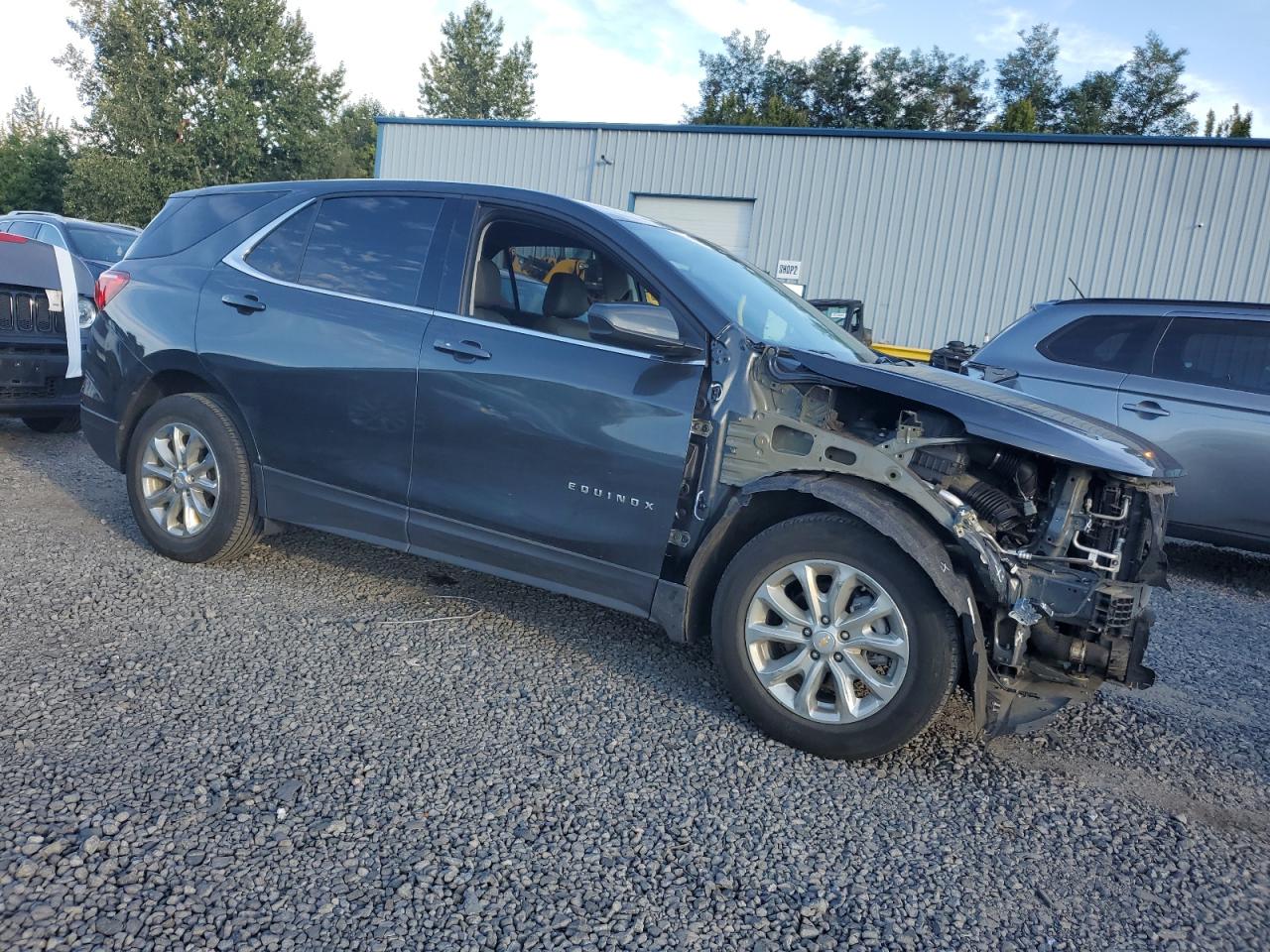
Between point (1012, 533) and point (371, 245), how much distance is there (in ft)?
9.35

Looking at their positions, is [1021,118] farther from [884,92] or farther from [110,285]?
[110,285]

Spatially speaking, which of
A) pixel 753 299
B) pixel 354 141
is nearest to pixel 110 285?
pixel 753 299

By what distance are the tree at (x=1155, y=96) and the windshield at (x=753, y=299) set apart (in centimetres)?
5705

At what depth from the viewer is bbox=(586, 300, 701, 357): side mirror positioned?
10.9 feet

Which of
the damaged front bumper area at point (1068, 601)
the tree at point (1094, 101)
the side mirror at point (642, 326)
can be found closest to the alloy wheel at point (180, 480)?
the side mirror at point (642, 326)

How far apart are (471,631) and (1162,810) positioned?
259 cm

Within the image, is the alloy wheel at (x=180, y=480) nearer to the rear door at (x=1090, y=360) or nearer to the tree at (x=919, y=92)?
the rear door at (x=1090, y=360)

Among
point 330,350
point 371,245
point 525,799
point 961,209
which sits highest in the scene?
point 961,209

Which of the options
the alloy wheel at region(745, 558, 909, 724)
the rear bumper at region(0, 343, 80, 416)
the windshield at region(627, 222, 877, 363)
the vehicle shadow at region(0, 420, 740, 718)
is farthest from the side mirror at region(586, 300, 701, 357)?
the rear bumper at region(0, 343, 80, 416)

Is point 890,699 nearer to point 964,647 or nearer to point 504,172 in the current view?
point 964,647

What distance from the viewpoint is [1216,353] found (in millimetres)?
5902

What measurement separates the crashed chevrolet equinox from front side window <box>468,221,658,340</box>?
10mm

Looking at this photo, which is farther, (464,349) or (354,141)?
(354,141)

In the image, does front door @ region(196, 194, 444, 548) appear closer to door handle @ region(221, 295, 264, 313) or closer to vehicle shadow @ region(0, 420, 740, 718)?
door handle @ region(221, 295, 264, 313)
